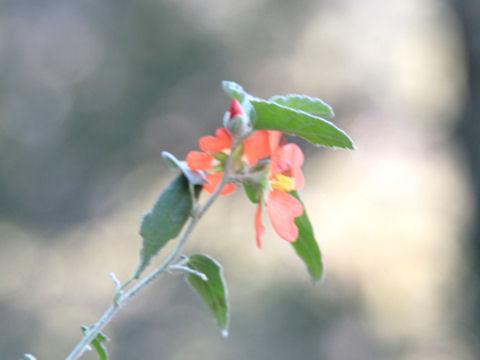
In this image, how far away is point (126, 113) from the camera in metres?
3.56

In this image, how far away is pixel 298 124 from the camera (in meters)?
0.44

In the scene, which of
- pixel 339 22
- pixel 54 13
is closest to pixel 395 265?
pixel 339 22

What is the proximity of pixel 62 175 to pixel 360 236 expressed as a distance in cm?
176

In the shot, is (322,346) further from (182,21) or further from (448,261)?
(182,21)

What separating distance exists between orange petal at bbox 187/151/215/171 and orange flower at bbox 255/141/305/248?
0.05 metres

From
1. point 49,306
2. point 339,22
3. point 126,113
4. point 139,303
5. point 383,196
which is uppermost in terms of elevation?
point 339,22

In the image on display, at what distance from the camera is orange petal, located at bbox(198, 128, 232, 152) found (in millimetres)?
477

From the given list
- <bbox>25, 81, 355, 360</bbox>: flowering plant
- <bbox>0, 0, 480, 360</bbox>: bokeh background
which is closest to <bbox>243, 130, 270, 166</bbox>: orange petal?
<bbox>25, 81, 355, 360</bbox>: flowering plant

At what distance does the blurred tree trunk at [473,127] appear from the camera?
3.31m

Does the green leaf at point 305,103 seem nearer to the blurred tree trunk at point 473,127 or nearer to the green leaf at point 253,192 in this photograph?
the green leaf at point 253,192

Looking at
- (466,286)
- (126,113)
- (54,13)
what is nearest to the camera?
(466,286)

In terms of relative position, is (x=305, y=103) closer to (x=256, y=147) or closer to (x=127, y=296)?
(x=256, y=147)

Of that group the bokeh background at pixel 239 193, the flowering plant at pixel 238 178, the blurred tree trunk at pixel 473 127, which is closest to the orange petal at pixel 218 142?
the flowering plant at pixel 238 178

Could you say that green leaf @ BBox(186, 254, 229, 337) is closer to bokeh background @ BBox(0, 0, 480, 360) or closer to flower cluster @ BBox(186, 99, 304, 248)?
flower cluster @ BBox(186, 99, 304, 248)
